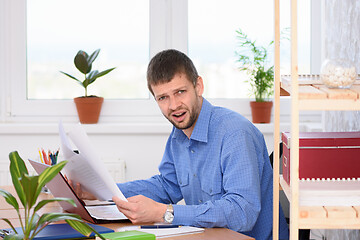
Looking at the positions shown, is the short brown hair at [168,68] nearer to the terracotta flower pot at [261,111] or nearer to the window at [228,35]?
the terracotta flower pot at [261,111]

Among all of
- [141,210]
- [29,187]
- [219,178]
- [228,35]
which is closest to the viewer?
[29,187]

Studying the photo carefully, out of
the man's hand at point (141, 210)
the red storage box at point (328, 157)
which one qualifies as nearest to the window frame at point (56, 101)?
the man's hand at point (141, 210)

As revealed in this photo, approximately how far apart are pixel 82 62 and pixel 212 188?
5.02 ft

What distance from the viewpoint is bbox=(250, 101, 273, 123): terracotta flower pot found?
10.9 ft

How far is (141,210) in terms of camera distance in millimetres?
1702

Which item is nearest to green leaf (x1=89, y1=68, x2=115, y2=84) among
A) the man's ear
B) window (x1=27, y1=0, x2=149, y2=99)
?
window (x1=27, y1=0, x2=149, y2=99)

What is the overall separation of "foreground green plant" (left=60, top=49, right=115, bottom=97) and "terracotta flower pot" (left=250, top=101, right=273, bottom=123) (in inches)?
33.6

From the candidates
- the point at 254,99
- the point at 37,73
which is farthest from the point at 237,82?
the point at 37,73

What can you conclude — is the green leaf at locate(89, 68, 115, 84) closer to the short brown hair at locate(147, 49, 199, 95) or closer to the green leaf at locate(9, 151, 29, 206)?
the short brown hair at locate(147, 49, 199, 95)

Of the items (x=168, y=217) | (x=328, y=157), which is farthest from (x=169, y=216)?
(x=328, y=157)

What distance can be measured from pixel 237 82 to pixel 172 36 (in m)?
0.48

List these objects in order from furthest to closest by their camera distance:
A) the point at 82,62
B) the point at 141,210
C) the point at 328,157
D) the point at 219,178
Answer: the point at 82,62
the point at 219,178
the point at 141,210
the point at 328,157

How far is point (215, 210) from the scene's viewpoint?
172cm

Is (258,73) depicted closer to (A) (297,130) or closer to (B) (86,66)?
(B) (86,66)
